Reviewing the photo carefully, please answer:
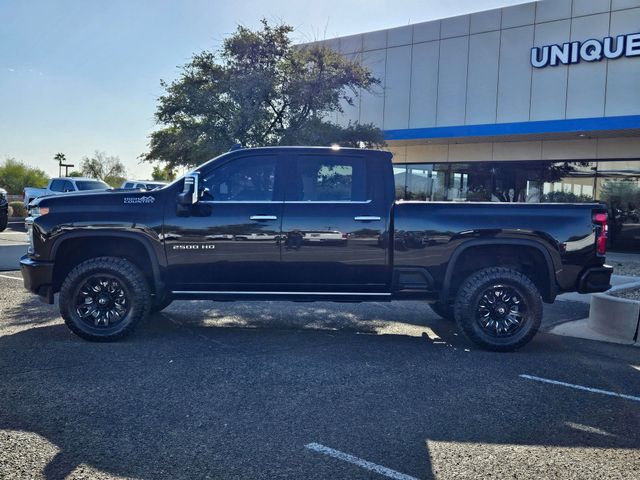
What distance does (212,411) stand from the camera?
431 cm

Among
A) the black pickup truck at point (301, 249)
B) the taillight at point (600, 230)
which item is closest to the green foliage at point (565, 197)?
the taillight at point (600, 230)

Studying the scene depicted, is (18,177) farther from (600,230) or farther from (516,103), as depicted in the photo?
(600,230)

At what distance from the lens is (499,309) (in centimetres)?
635

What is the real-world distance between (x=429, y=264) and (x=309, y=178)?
64.6 inches

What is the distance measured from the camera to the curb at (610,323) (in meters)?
7.05

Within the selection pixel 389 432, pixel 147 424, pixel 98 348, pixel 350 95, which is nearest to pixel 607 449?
pixel 389 432

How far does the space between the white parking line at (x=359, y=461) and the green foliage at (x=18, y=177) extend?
168 feet

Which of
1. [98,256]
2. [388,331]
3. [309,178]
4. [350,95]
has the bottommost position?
[388,331]

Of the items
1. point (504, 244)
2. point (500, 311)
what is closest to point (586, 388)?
point (500, 311)

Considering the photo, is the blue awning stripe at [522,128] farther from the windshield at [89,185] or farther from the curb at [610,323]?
the windshield at [89,185]

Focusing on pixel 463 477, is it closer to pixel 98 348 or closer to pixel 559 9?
pixel 98 348

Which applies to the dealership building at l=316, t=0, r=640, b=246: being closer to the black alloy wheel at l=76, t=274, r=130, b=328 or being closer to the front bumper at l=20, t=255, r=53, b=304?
the black alloy wheel at l=76, t=274, r=130, b=328

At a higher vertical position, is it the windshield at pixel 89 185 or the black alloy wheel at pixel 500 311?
the windshield at pixel 89 185

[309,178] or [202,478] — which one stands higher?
[309,178]
